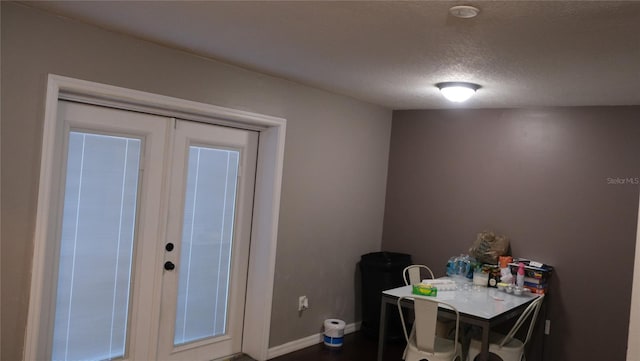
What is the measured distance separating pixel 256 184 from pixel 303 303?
1130mm

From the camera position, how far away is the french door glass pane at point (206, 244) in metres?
3.76

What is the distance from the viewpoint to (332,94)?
14.9ft

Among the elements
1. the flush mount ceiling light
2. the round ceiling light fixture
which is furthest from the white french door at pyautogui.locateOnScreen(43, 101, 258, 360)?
the round ceiling light fixture

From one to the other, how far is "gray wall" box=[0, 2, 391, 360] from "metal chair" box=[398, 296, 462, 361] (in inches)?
47.2

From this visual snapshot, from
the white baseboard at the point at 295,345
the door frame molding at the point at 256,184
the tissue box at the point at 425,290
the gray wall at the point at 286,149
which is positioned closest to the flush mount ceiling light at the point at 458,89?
the gray wall at the point at 286,149

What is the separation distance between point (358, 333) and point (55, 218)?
3.05 m

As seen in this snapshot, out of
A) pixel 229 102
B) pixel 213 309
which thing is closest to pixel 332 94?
pixel 229 102

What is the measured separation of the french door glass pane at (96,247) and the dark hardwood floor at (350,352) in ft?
4.74

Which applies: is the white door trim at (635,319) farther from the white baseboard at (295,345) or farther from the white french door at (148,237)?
the white baseboard at (295,345)

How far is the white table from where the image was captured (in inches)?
129

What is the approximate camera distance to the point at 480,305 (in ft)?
11.7

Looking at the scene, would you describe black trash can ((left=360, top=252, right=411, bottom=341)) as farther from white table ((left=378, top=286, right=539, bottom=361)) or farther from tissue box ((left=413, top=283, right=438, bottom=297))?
tissue box ((left=413, top=283, right=438, bottom=297))

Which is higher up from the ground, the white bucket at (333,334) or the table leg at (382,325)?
the table leg at (382,325)

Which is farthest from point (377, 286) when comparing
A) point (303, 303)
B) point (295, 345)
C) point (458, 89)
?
point (458, 89)
